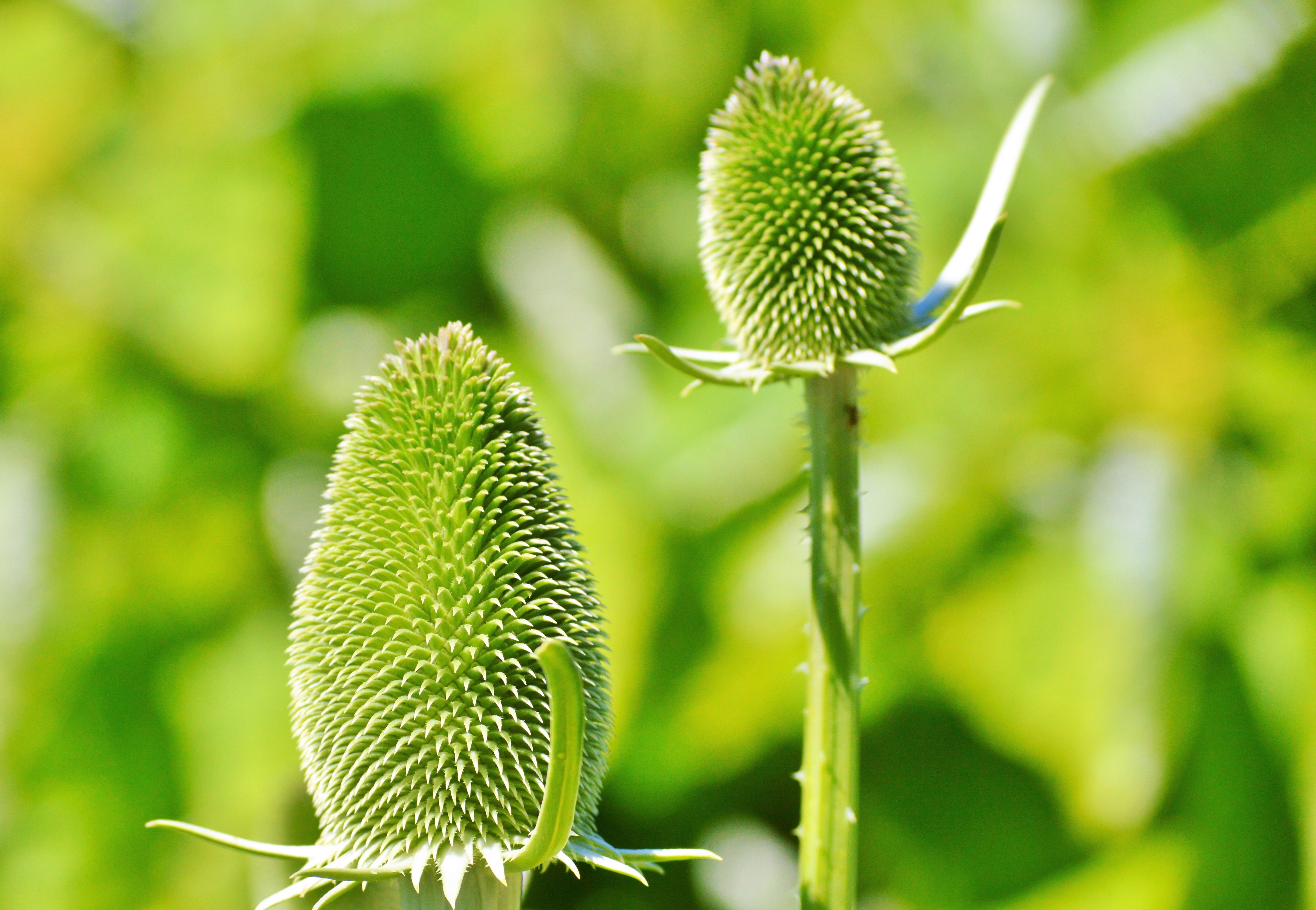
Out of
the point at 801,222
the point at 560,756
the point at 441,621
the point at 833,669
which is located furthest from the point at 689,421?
the point at 560,756

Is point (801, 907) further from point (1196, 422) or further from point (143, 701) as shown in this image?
point (143, 701)

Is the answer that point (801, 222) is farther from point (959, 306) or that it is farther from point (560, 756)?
point (560, 756)

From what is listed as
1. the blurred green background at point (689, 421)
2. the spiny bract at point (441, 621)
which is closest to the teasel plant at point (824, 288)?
the spiny bract at point (441, 621)

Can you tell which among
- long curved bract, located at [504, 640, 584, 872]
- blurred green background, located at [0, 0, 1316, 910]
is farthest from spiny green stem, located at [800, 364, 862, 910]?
blurred green background, located at [0, 0, 1316, 910]

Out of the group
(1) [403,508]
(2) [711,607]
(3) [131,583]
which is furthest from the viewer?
(3) [131,583]

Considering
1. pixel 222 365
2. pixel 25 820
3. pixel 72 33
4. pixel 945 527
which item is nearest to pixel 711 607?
pixel 945 527

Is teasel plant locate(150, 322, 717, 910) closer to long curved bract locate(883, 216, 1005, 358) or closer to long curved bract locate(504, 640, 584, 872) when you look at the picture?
long curved bract locate(504, 640, 584, 872)
